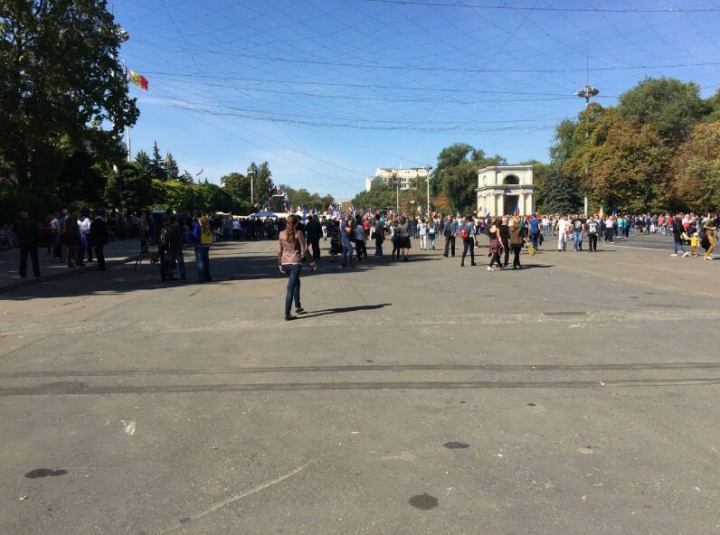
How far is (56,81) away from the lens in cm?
2302

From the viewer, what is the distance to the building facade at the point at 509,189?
91125mm

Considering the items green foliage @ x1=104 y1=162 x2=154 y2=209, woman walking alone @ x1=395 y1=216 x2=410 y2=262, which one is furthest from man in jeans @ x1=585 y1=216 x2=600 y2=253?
green foliage @ x1=104 y1=162 x2=154 y2=209

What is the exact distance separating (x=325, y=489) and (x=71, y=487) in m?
1.63

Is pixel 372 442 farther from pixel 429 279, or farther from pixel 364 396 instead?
pixel 429 279

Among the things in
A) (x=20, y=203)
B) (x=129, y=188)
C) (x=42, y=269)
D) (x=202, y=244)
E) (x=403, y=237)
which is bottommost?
(x=42, y=269)

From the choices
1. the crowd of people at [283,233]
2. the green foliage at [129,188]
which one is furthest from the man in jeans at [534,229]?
the green foliage at [129,188]

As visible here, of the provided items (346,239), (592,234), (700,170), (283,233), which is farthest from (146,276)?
(700,170)

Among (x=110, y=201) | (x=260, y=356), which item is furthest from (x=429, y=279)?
(x=110, y=201)

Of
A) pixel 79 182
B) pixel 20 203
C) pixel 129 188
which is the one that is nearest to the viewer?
pixel 20 203

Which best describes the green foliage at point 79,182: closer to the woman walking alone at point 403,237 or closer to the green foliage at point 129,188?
the green foliage at point 129,188

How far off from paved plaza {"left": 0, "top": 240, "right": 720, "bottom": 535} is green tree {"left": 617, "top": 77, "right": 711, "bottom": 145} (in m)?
68.6

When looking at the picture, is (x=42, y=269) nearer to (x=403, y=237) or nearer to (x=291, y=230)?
(x=291, y=230)

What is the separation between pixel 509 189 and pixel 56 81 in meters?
77.5

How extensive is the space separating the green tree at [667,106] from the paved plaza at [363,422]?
68.6 m
